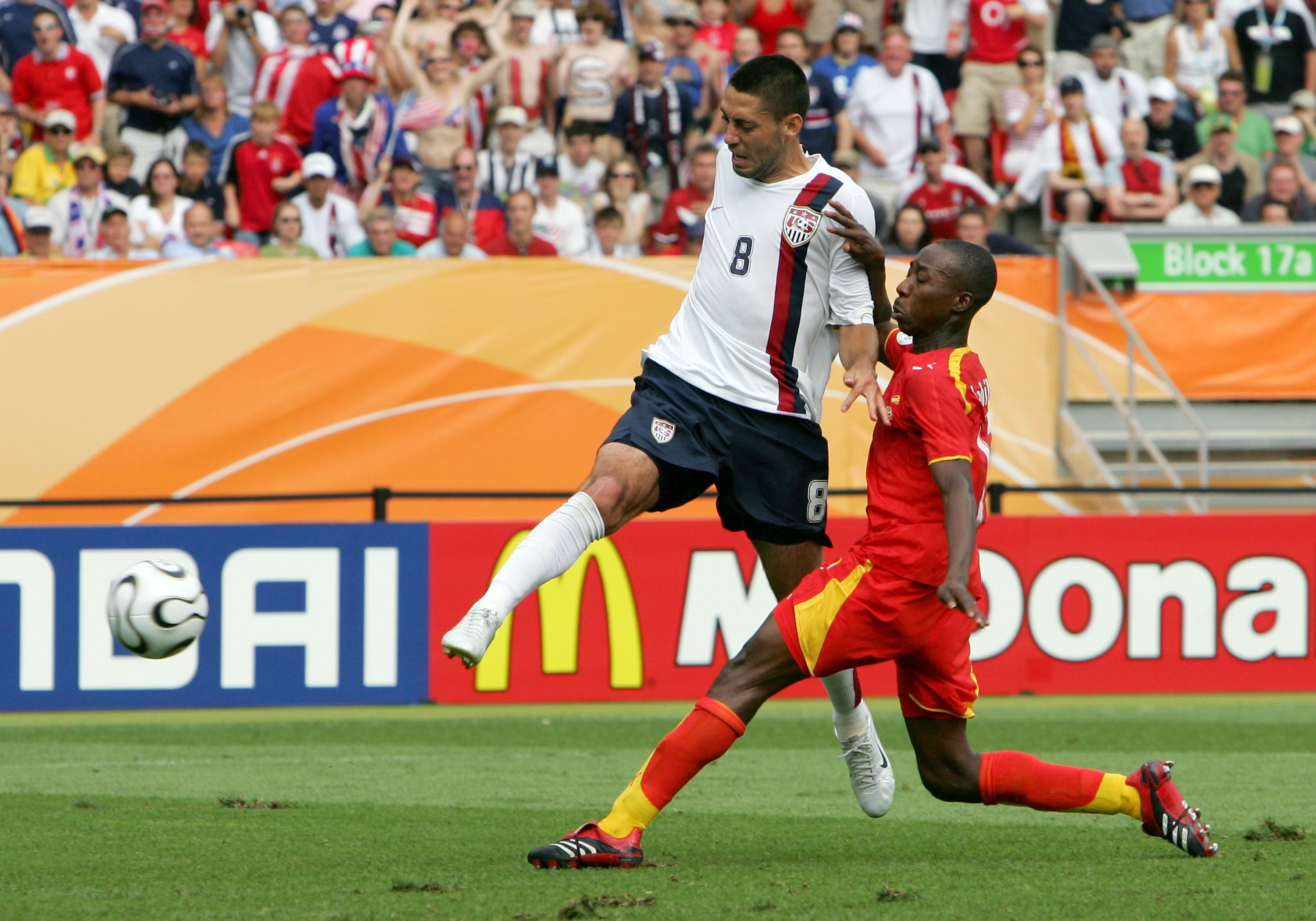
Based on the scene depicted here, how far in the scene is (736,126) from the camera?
5348mm

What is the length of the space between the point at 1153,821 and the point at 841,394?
731 cm

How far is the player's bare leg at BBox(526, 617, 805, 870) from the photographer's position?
190 inches

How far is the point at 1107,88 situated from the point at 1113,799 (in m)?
11.3

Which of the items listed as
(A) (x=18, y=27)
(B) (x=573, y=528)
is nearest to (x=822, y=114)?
(A) (x=18, y=27)

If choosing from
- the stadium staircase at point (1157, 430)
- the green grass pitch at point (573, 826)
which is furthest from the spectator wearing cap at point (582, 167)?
the green grass pitch at point (573, 826)

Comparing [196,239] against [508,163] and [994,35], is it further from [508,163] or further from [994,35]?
[994,35]

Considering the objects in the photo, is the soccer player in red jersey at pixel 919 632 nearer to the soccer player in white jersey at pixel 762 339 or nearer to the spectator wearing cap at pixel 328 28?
the soccer player in white jersey at pixel 762 339

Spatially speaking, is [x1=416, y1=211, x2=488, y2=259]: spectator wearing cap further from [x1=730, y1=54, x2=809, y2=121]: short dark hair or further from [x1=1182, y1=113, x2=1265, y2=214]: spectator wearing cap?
[x1=730, y1=54, x2=809, y2=121]: short dark hair

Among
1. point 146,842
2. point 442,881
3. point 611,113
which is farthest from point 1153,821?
point 611,113

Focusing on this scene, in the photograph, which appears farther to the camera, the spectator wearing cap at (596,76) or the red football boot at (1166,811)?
the spectator wearing cap at (596,76)

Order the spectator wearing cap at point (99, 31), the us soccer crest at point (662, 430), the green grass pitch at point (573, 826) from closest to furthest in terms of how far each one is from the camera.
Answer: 1. the green grass pitch at point (573, 826)
2. the us soccer crest at point (662, 430)
3. the spectator wearing cap at point (99, 31)

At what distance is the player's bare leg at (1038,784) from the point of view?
4.98 metres

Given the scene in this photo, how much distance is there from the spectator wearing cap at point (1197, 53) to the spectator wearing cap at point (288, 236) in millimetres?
8423

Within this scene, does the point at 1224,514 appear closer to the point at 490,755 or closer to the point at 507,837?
the point at 490,755
